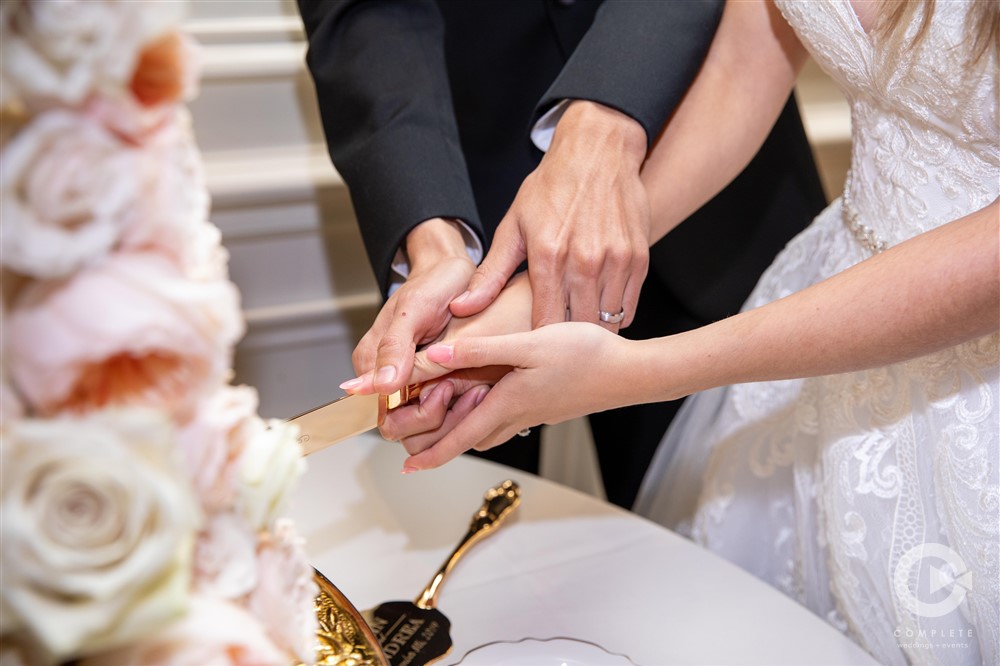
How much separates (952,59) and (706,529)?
0.55 m

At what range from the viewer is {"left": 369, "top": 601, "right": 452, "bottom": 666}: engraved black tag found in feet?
2.19

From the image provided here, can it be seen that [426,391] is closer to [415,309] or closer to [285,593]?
[415,309]

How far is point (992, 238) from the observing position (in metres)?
0.58

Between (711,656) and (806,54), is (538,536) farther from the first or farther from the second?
(806,54)

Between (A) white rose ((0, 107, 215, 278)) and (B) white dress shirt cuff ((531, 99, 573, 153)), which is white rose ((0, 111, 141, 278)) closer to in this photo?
(A) white rose ((0, 107, 215, 278))

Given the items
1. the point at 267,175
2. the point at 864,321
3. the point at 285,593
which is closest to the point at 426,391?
the point at 864,321

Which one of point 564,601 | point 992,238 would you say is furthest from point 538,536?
point 992,238

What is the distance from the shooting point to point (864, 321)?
0.65m

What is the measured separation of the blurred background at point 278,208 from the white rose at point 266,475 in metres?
1.00

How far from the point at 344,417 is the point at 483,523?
0.67 ft

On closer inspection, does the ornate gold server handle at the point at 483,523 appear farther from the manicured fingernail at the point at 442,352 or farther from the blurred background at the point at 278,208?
the blurred background at the point at 278,208

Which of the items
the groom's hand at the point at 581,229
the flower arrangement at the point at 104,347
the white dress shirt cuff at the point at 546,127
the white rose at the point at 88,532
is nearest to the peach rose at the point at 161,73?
the flower arrangement at the point at 104,347

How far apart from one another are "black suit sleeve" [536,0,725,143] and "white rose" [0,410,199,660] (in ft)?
2.45

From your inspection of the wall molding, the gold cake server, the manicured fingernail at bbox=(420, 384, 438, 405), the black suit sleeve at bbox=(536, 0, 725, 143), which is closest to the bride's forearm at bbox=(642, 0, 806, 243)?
the black suit sleeve at bbox=(536, 0, 725, 143)
